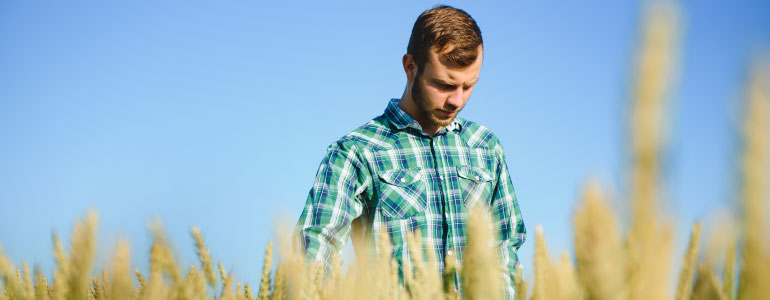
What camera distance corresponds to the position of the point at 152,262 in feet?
1.98

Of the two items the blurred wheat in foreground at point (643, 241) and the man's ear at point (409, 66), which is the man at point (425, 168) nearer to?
the man's ear at point (409, 66)

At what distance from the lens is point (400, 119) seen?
3.11 m

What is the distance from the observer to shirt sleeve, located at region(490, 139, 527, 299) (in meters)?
3.01

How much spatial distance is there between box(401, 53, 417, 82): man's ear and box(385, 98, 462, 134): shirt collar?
0.56ft

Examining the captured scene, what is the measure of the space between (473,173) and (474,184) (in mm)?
61

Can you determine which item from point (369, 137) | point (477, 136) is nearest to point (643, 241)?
point (369, 137)

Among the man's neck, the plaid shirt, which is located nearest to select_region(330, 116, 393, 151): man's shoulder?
the plaid shirt

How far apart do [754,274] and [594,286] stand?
9cm

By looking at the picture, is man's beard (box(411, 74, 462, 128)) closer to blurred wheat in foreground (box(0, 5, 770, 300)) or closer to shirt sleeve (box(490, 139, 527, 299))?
shirt sleeve (box(490, 139, 527, 299))

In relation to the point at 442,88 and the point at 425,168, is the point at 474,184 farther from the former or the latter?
the point at 442,88

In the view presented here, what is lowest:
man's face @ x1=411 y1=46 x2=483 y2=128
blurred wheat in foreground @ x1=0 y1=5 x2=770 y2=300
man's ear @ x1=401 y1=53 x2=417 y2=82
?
blurred wheat in foreground @ x1=0 y1=5 x2=770 y2=300

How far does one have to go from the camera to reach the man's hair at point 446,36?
2842mm

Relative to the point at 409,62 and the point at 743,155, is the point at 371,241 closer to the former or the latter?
the point at 409,62

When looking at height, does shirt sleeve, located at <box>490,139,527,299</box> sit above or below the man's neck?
below
